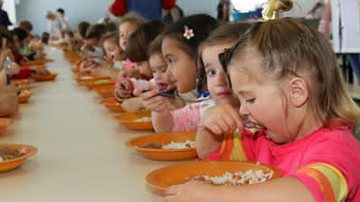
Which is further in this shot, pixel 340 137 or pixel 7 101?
pixel 7 101

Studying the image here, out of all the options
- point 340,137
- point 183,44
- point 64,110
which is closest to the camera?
point 340,137

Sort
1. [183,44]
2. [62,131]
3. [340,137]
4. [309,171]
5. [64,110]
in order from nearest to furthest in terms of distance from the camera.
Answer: [309,171], [340,137], [62,131], [183,44], [64,110]

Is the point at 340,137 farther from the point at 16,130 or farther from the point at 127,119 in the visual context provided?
the point at 16,130

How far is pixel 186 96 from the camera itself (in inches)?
75.3

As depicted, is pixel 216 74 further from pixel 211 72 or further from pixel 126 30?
pixel 126 30

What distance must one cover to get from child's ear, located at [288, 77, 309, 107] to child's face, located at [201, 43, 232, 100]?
1.29ft

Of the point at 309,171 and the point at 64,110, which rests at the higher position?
the point at 309,171

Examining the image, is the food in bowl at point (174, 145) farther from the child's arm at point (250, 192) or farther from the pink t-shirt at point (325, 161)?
the child's arm at point (250, 192)

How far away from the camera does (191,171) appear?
3.40 ft

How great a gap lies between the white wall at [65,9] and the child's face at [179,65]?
37.6ft

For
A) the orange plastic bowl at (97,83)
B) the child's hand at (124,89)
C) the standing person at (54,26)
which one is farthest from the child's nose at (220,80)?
the standing person at (54,26)

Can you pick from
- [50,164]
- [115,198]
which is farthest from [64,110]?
[115,198]

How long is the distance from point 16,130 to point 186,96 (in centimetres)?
59

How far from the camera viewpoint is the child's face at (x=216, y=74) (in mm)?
1357
